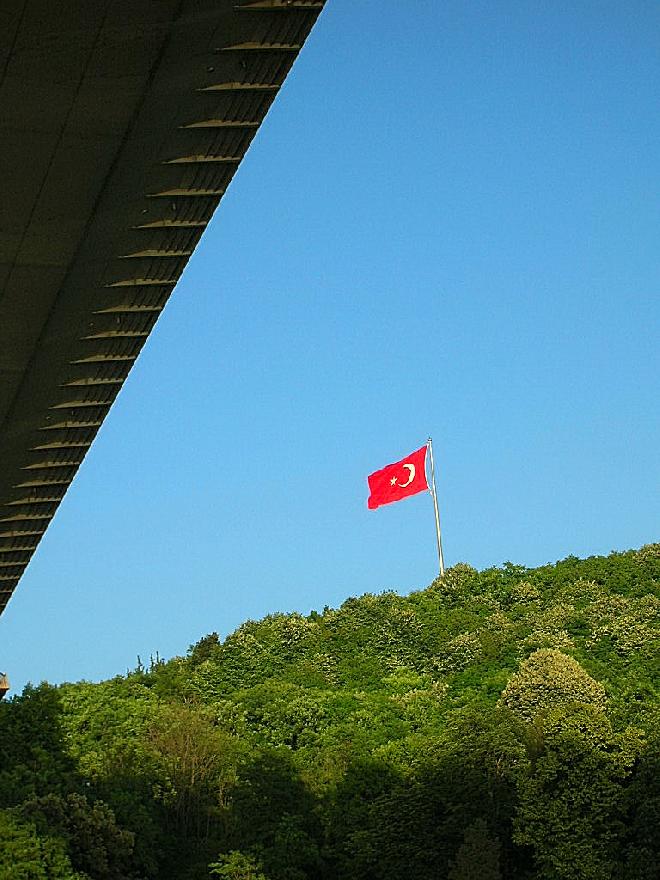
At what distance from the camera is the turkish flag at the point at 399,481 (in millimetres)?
97562

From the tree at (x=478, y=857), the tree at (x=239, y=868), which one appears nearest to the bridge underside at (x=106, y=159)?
the tree at (x=239, y=868)

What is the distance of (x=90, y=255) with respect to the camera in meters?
26.8

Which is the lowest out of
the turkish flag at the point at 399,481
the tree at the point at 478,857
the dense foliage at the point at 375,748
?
the tree at the point at 478,857

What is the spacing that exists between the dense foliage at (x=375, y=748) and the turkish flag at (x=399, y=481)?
40.3ft

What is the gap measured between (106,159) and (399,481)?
7547cm

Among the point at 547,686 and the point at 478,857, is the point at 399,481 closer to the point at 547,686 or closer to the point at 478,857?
the point at 547,686

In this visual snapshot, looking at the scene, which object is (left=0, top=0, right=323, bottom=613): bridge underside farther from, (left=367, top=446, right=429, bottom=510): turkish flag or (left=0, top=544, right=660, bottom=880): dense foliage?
(left=367, top=446, right=429, bottom=510): turkish flag

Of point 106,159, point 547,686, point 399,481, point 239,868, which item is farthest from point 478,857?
point 106,159

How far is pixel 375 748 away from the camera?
82625 mm

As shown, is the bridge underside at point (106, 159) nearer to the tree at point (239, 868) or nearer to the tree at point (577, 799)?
the tree at point (239, 868)

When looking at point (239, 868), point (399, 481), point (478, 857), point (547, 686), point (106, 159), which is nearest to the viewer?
point (106, 159)

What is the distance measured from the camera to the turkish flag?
97562mm

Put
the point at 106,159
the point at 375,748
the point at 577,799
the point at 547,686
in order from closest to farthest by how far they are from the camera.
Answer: the point at 106,159 < the point at 577,799 < the point at 375,748 < the point at 547,686

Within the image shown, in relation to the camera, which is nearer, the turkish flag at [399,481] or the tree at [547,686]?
the tree at [547,686]
